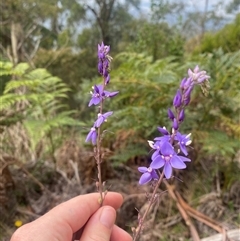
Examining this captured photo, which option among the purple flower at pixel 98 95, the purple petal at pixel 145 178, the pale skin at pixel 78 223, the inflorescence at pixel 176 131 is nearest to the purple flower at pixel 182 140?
the inflorescence at pixel 176 131

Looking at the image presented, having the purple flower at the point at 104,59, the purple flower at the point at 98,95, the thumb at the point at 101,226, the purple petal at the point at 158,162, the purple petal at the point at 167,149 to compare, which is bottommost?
the thumb at the point at 101,226

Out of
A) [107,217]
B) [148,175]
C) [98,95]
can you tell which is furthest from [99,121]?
[107,217]

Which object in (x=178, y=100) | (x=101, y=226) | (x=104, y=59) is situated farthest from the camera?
(x=101, y=226)

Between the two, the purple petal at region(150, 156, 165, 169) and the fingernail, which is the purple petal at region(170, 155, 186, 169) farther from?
the fingernail

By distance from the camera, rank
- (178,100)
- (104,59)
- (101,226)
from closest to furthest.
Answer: (178,100), (104,59), (101,226)

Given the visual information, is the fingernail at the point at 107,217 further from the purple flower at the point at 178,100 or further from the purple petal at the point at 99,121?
the purple flower at the point at 178,100

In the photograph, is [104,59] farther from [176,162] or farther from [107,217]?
[107,217]

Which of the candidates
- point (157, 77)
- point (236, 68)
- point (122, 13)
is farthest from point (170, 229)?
point (122, 13)
